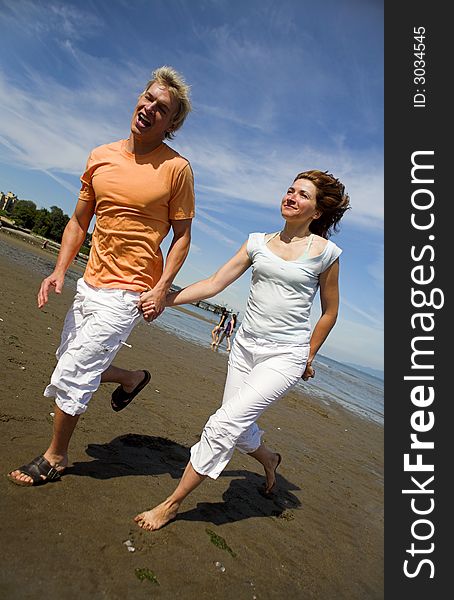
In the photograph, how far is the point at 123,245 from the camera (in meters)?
3.36

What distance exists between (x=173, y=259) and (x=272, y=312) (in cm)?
87

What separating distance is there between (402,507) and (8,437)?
136 inches

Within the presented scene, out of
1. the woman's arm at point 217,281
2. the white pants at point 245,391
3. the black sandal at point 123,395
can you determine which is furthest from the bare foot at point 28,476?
the woman's arm at point 217,281

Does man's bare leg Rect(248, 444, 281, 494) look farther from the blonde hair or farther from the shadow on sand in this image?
the blonde hair

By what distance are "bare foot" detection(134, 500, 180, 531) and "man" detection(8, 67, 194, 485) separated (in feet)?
2.39

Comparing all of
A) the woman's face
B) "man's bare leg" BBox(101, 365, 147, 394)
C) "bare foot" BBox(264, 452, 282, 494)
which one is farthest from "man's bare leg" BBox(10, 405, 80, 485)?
the woman's face

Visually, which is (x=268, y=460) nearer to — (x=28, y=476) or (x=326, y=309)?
(x=326, y=309)

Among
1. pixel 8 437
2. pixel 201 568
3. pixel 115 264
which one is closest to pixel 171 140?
pixel 115 264

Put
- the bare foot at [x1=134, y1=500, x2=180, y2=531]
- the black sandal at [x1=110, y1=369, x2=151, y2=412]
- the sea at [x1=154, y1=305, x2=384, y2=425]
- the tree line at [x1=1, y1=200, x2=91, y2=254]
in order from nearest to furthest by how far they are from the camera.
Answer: the bare foot at [x1=134, y1=500, x2=180, y2=531]
the black sandal at [x1=110, y1=369, x2=151, y2=412]
the sea at [x1=154, y1=305, x2=384, y2=425]
the tree line at [x1=1, y1=200, x2=91, y2=254]

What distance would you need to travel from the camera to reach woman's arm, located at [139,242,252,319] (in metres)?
3.72

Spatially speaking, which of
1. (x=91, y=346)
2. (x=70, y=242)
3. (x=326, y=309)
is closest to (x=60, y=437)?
(x=91, y=346)

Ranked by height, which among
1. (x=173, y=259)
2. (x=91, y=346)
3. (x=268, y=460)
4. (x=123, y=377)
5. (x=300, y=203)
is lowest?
(x=268, y=460)

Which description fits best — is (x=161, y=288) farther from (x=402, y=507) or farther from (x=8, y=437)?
(x=402, y=507)

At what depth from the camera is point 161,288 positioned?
11.1 ft
